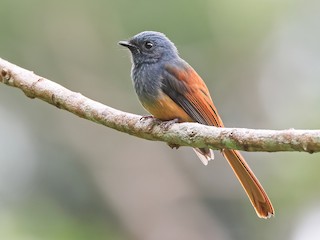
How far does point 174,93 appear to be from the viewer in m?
4.94

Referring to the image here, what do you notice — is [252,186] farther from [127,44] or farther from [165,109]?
[127,44]

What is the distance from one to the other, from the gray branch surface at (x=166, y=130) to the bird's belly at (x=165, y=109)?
0.78ft

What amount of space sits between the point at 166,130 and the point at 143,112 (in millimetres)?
5890

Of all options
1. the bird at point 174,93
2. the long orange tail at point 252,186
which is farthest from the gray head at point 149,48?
the long orange tail at point 252,186

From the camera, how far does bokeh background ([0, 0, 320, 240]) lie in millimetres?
9531

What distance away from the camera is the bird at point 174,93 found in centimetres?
460

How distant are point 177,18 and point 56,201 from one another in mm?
3093

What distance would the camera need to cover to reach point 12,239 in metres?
7.42

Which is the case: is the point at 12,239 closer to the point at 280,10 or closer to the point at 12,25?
Answer: the point at 12,25

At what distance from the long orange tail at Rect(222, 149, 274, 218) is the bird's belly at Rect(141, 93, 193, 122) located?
1.26 feet

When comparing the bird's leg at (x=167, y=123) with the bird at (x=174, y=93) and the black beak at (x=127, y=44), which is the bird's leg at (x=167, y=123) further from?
the black beak at (x=127, y=44)

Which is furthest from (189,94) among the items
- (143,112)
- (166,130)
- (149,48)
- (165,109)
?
(143,112)

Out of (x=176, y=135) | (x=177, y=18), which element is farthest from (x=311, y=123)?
(x=176, y=135)

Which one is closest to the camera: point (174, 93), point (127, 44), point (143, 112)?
point (174, 93)
